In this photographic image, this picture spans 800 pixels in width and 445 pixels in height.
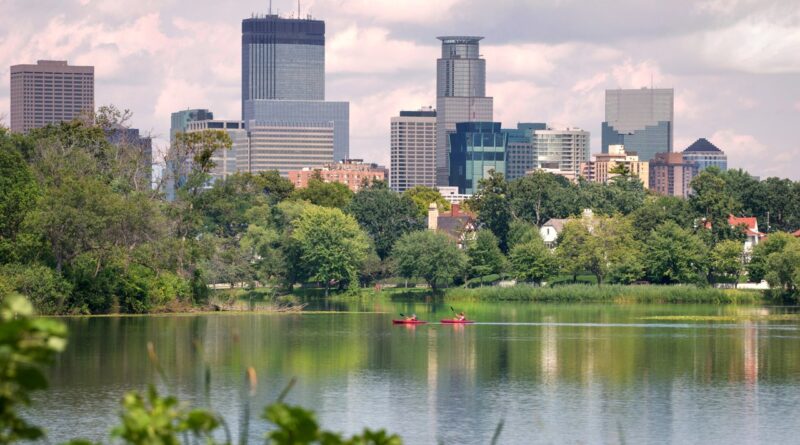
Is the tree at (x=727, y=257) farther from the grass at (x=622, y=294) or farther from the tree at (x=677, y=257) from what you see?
the grass at (x=622, y=294)

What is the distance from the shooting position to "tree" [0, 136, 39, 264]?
2712 inches

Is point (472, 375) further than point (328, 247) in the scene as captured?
No

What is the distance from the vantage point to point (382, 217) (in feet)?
449

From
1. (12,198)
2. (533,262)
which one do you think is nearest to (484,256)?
(533,262)

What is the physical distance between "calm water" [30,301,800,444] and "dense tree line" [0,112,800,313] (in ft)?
14.9

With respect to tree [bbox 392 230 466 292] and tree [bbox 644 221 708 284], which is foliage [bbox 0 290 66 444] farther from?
tree [bbox 644 221 708 284]

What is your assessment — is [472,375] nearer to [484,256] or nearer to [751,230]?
[484,256]

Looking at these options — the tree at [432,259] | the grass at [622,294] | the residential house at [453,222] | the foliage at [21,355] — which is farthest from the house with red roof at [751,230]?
the foliage at [21,355]

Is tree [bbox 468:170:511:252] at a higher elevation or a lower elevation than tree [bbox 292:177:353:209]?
lower

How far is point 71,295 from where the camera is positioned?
2859 inches

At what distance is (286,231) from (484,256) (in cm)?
1743

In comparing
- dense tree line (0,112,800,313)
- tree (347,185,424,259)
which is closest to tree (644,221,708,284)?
dense tree line (0,112,800,313)

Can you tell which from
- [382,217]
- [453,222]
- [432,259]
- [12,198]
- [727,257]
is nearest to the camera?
[12,198]

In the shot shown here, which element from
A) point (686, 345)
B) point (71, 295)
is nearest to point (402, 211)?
point (71, 295)
